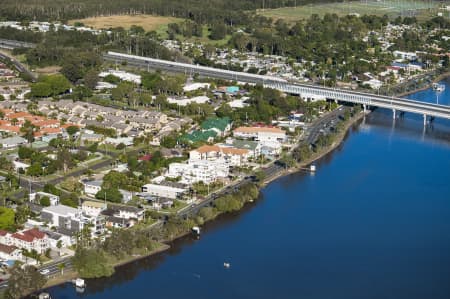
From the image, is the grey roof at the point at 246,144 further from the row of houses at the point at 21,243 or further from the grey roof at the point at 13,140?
the row of houses at the point at 21,243

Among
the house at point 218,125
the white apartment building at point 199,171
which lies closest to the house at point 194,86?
the house at point 218,125

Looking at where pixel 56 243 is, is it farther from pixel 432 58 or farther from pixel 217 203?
pixel 432 58

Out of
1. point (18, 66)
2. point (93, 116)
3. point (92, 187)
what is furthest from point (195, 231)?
point (18, 66)

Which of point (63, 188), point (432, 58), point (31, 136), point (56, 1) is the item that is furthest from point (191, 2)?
point (63, 188)

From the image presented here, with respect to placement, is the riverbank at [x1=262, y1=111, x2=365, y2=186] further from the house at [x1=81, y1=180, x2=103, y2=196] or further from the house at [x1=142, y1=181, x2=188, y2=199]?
the house at [x1=81, y1=180, x2=103, y2=196]

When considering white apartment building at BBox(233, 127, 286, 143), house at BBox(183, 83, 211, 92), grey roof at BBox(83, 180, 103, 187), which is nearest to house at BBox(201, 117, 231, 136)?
white apartment building at BBox(233, 127, 286, 143)

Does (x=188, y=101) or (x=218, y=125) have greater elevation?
(x=188, y=101)

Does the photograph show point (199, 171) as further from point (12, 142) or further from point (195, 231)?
point (12, 142)
